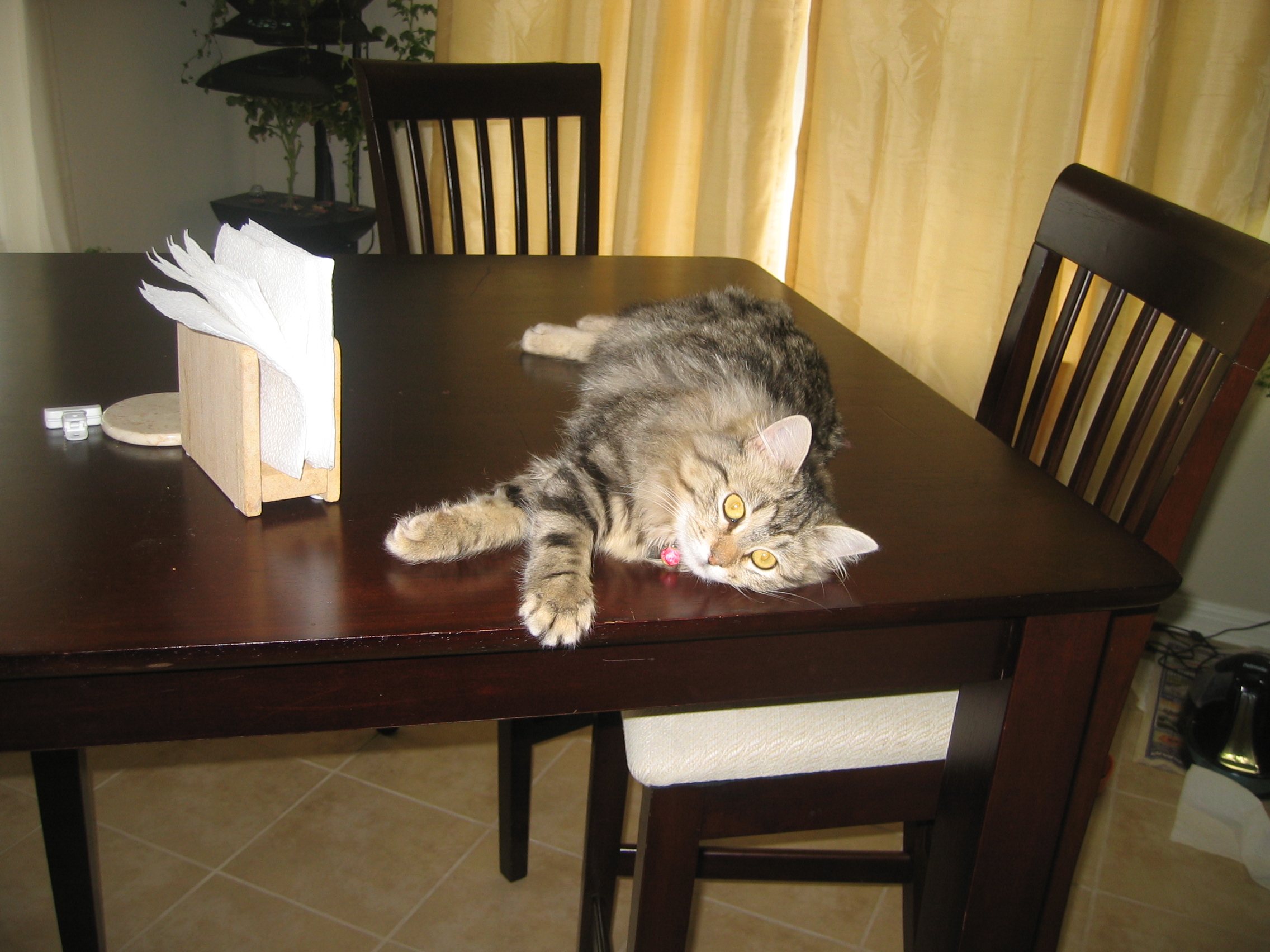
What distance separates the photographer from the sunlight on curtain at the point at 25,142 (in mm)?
2480

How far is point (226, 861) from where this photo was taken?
5.69 ft

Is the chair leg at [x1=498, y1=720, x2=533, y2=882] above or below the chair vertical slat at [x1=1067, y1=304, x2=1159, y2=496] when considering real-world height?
below

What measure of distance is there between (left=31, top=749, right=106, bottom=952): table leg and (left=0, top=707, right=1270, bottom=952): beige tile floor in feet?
Answer: 0.73

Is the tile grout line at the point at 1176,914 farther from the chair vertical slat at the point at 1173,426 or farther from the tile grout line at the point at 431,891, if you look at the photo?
the tile grout line at the point at 431,891

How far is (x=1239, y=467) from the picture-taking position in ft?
7.62

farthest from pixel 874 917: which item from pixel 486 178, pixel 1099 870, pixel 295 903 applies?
pixel 486 178

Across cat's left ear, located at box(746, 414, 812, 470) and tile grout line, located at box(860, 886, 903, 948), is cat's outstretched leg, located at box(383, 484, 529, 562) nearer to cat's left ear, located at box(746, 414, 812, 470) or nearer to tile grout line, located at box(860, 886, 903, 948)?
cat's left ear, located at box(746, 414, 812, 470)

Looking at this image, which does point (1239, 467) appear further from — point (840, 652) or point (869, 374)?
point (840, 652)

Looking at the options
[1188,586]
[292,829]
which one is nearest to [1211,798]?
[1188,586]

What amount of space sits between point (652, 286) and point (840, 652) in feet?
3.17

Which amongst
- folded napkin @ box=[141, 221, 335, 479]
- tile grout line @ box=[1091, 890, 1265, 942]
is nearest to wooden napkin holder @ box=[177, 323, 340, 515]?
folded napkin @ box=[141, 221, 335, 479]

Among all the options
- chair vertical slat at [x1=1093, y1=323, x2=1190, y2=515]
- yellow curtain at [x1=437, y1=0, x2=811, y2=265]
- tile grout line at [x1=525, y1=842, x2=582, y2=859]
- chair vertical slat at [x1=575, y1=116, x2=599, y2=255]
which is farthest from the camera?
yellow curtain at [x1=437, y1=0, x2=811, y2=265]

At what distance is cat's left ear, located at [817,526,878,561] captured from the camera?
89 cm

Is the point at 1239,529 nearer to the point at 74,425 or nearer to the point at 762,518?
the point at 762,518
